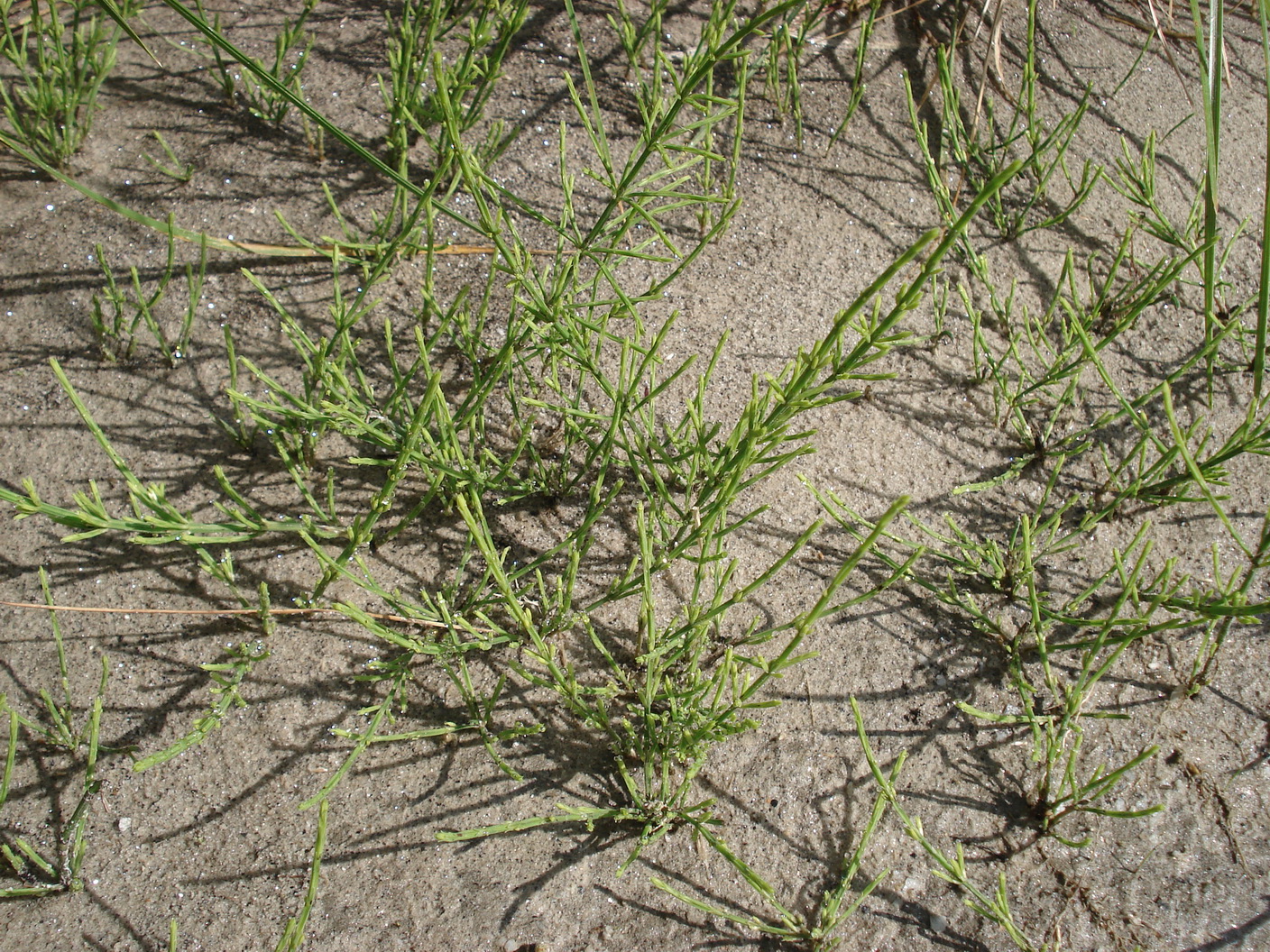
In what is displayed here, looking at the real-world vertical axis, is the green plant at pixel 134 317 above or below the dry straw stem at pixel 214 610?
above

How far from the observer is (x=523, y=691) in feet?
4.03

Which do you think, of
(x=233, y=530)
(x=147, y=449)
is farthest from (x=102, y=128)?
(x=233, y=530)

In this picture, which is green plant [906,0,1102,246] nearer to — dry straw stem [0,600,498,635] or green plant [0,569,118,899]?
dry straw stem [0,600,498,635]

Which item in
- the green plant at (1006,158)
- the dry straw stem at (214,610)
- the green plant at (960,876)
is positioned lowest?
the dry straw stem at (214,610)

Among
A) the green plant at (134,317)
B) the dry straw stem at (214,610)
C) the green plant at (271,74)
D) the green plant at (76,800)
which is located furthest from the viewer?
the green plant at (271,74)

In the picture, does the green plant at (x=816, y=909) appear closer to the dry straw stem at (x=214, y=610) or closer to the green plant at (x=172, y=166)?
the dry straw stem at (x=214, y=610)

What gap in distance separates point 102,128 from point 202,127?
0.55 feet

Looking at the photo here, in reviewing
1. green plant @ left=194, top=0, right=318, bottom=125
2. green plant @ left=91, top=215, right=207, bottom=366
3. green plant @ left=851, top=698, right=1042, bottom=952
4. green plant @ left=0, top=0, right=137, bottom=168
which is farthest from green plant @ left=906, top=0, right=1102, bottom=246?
green plant @ left=0, top=0, right=137, bottom=168

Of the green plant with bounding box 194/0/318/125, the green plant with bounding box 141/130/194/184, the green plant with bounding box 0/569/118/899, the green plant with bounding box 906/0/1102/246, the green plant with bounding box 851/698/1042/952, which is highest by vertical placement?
the green plant with bounding box 906/0/1102/246

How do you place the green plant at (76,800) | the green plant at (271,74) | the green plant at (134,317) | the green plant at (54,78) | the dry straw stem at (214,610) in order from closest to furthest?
the green plant at (76,800), the dry straw stem at (214,610), the green plant at (134,317), the green plant at (54,78), the green plant at (271,74)

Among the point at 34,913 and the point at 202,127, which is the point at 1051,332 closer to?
the point at 202,127

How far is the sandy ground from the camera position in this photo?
1094 mm

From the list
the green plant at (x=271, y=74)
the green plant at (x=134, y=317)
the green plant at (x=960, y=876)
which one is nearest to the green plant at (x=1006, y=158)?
the green plant at (x=960, y=876)

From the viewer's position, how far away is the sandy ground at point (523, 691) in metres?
1.09
